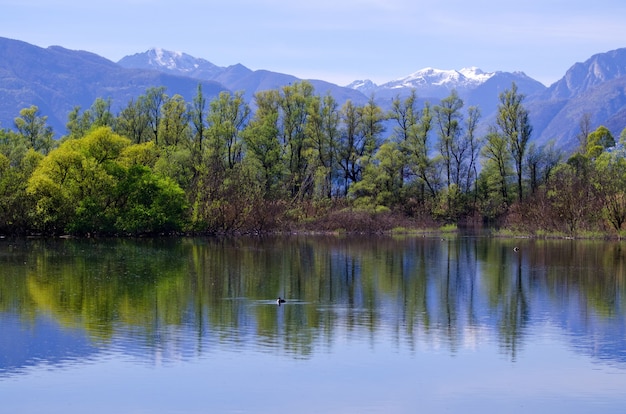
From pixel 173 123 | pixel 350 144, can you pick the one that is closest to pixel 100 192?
pixel 173 123

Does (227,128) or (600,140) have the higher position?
(600,140)

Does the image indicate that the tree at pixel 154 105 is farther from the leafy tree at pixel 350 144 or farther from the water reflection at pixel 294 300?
the water reflection at pixel 294 300

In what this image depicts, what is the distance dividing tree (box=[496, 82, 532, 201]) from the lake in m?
49.3

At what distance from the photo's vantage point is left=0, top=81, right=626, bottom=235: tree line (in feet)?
227

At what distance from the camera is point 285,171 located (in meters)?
89.9

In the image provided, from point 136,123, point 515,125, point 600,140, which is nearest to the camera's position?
point 136,123

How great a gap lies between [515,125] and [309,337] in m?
75.0

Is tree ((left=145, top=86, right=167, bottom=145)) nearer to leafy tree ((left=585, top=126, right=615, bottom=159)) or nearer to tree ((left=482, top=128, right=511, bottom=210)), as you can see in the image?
tree ((left=482, top=128, right=511, bottom=210))

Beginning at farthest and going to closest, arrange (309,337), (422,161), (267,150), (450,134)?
(450,134) → (422,161) → (267,150) → (309,337)

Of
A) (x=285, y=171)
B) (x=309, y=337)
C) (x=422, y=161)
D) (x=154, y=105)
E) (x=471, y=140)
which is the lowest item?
(x=309, y=337)

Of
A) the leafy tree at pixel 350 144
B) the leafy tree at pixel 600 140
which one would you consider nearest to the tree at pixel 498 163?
the leafy tree at pixel 600 140

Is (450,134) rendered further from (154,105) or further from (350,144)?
(154,105)

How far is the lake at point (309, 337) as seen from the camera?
1792 cm

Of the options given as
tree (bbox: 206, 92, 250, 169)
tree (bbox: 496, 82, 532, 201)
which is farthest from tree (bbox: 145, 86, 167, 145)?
tree (bbox: 496, 82, 532, 201)
